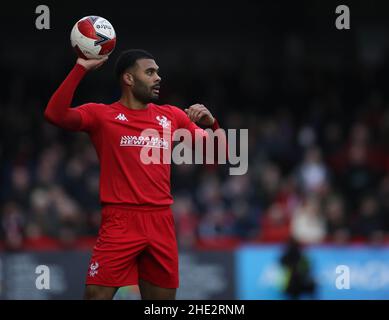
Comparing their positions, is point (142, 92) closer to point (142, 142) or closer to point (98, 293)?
point (142, 142)

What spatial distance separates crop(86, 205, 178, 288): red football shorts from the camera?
7.02 meters

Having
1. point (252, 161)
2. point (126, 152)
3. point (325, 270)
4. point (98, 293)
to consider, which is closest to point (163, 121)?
point (126, 152)

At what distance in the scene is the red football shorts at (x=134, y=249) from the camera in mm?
7016

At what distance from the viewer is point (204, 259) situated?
45.9 feet

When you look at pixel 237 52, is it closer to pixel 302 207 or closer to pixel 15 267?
pixel 302 207

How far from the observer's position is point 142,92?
7.30 metres

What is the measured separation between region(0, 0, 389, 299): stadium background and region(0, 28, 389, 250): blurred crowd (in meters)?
0.03

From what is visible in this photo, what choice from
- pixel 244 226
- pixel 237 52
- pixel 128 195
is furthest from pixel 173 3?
pixel 128 195

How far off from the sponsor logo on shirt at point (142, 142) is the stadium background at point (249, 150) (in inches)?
263

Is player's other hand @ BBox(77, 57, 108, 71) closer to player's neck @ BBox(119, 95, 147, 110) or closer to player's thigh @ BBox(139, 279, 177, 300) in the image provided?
player's neck @ BBox(119, 95, 147, 110)

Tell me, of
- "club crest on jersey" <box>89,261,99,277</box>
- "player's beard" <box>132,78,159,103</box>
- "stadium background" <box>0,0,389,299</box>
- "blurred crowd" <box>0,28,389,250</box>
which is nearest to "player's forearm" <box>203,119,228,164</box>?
"player's beard" <box>132,78,159,103</box>

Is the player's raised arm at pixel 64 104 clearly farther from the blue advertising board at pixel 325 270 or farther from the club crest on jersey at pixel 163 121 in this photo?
the blue advertising board at pixel 325 270

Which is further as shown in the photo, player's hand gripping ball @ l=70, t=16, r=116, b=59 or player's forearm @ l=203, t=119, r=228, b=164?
player's forearm @ l=203, t=119, r=228, b=164

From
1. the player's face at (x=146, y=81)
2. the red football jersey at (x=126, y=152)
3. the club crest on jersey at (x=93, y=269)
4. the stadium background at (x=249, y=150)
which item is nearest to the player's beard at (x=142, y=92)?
the player's face at (x=146, y=81)
